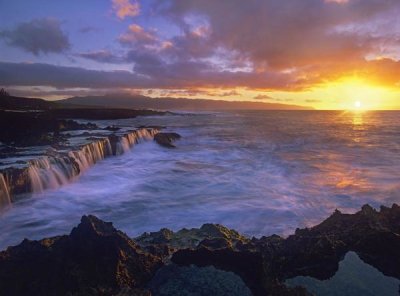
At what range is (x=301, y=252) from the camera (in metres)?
5.14

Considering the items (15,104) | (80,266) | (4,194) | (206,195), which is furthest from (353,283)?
(15,104)

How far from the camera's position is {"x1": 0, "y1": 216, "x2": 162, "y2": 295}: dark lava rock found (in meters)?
4.35

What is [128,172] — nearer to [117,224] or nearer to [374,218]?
[117,224]

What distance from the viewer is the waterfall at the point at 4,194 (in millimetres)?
10590

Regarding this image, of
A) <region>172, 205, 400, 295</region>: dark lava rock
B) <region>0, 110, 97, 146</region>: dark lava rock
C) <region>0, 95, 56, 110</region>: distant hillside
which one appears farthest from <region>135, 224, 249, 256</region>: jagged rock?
<region>0, 95, 56, 110</region>: distant hillside

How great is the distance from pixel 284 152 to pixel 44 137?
1662 centimetres

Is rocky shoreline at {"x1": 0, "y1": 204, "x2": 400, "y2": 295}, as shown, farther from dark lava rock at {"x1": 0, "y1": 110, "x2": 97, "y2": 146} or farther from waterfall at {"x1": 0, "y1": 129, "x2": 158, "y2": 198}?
dark lava rock at {"x1": 0, "y1": 110, "x2": 97, "y2": 146}

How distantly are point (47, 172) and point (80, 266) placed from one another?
9.46 meters

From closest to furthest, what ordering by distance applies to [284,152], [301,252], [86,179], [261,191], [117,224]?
[301,252] → [117,224] → [261,191] → [86,179] → [284,152]

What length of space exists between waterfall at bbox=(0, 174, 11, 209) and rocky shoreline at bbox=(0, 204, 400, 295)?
20.9ft

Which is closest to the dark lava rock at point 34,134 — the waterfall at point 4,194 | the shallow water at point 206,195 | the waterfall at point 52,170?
the waterfall at point 52,170

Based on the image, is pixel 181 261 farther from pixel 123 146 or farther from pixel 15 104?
pixel 15 104

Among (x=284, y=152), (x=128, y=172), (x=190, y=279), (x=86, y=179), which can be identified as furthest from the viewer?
(x=284, y=152)

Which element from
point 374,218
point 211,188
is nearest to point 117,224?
point 211,188
